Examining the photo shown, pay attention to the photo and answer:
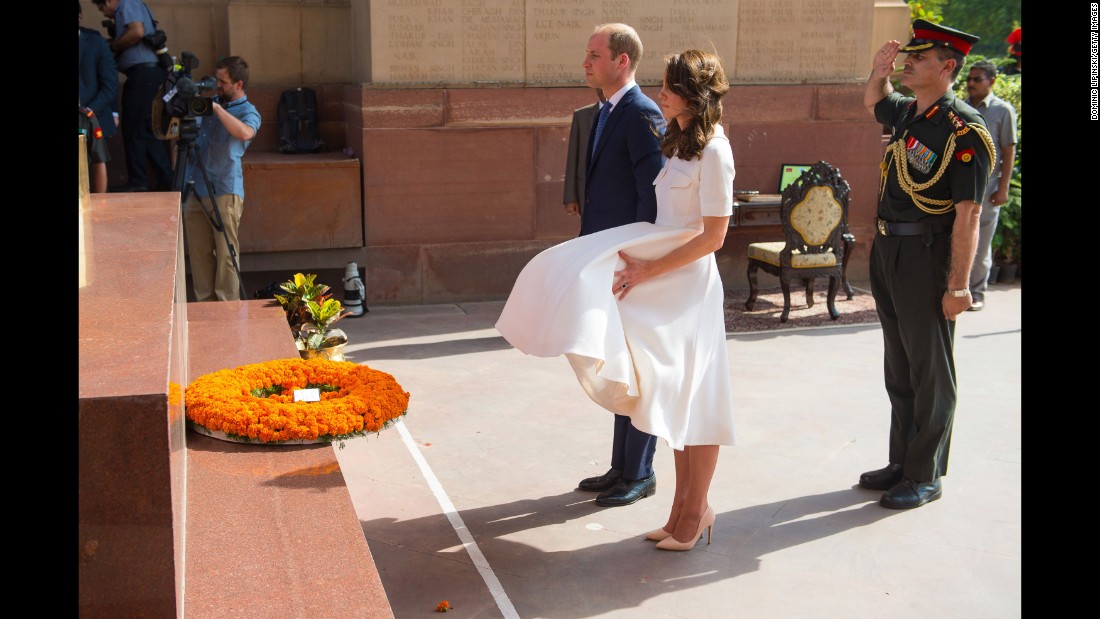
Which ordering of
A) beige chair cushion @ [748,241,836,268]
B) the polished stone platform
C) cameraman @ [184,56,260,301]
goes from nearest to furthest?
the polished stone platform → cameraman @ [184,56,260,301] → beige chair cushion @ [748,241,836,268]

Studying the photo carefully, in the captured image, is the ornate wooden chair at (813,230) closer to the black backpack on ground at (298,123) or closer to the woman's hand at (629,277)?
the black backpack on ground at (298,123)

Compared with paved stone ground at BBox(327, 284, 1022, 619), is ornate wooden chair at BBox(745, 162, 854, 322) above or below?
above

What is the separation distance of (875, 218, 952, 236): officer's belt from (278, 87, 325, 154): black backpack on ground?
21.0 ft

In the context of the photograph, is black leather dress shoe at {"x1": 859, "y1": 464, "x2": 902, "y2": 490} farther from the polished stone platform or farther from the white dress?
the polished stone platform

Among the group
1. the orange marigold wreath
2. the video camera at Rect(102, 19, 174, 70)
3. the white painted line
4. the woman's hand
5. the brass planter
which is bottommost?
the white painted line

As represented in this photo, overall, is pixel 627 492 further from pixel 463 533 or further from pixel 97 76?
pixel 97 76

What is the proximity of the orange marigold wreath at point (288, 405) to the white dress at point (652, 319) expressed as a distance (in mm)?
585

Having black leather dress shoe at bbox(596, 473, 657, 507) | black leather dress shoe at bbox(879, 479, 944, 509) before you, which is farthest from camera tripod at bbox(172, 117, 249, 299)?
black leather dress shoe at bbox(879, 479, 944, 509)

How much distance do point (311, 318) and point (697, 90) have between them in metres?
3.39

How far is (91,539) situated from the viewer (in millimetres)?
2455

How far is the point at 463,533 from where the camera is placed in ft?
15.2

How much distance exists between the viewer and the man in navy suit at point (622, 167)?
498 centimetres

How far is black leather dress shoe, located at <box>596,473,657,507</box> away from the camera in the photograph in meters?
4.93

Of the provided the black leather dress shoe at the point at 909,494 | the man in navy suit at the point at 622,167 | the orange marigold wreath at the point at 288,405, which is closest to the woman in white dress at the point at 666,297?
the orange marigold wreath at the point at 288,405
